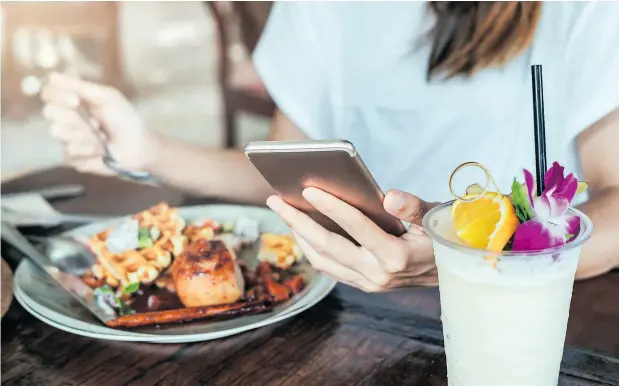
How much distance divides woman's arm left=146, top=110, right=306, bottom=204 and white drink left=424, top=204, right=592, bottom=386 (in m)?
0.73

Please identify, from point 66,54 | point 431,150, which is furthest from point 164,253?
point 66,54

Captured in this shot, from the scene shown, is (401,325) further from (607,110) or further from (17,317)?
(607,110)

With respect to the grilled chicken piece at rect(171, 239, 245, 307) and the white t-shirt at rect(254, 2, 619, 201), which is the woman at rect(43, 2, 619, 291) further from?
the grilled chicken piece at rect(171, 239, 245, 307)

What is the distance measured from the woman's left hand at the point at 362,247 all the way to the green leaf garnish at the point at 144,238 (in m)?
0.25

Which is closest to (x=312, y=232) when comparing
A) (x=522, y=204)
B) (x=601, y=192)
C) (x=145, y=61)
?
(x=522, y=204)

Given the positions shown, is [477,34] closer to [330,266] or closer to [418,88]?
[418,88]

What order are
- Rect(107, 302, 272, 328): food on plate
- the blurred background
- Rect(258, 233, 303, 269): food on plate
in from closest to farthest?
Rect(107, 302, 272, 328): food on plate → Rect(258, 233, 303, 269): food on plate → the blurred background

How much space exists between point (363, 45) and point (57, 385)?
35.3 inches

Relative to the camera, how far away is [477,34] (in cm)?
118

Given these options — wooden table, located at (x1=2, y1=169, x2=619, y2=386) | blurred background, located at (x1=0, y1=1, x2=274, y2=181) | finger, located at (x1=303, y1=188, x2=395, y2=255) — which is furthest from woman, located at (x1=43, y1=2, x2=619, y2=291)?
blurred background, located at (x1=0, y1=1, x2=274, y2=181)

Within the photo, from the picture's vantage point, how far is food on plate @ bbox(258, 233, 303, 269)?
35.5 inches

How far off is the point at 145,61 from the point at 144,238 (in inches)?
133

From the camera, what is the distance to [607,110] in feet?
3.51

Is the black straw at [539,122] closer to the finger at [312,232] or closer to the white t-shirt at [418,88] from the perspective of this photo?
the finger at [312,232]
